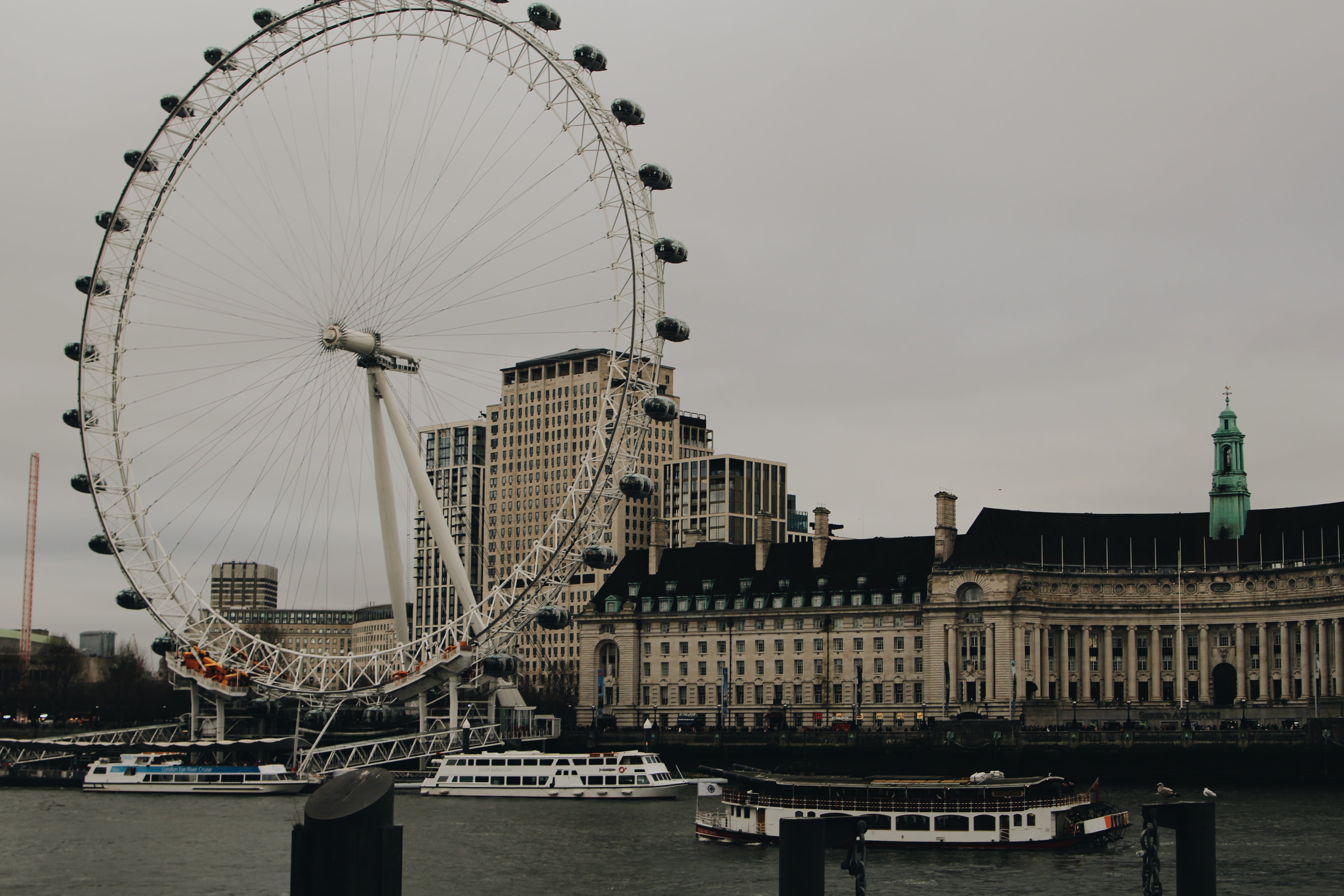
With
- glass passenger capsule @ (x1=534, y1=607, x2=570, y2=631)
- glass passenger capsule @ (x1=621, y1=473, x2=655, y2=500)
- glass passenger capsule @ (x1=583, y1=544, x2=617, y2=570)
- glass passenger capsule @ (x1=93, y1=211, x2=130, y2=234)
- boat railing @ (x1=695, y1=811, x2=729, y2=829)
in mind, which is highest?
glass passenger capsule @ (x1=93, y1=211, x2=130, y2=234)

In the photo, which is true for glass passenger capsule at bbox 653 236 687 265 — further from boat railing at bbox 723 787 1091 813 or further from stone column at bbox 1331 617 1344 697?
stone column at bbox 1331 617 1344 697

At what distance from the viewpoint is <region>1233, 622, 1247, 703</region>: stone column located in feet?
460

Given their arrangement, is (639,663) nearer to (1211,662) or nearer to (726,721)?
(726,721)

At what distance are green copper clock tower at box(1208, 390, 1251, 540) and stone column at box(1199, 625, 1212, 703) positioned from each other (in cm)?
934

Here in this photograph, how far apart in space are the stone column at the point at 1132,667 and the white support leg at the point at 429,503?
66827mm

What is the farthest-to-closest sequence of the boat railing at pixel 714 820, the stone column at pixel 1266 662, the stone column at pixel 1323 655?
the stone column at pixel 1266 662
the stone column at pixel 1323 655
the boat railing at pixel 714 820

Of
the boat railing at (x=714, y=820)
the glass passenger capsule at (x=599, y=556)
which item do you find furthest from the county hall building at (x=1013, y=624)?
the boat railing at (x=714, y=820)

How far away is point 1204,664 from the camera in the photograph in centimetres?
14200

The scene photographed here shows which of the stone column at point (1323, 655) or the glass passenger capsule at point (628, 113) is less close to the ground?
the glass passenger capsule at point (628, 113)

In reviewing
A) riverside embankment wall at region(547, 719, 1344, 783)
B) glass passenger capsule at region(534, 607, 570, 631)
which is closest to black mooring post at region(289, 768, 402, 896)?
glass passenger capsule at region(534, 607, 570, 631)

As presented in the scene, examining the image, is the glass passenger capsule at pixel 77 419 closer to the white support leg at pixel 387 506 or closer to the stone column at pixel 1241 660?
the white support leg at pixel 387 506

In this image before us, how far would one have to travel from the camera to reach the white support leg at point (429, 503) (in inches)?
3844

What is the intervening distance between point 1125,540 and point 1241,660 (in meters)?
15.0

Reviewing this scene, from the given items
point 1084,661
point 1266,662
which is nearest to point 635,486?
point 1084,661
